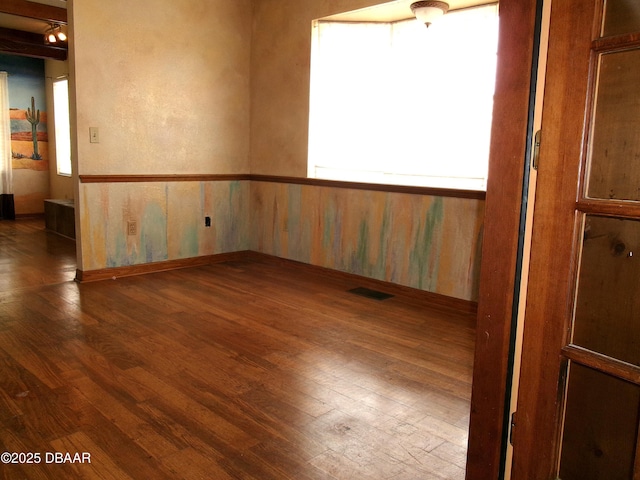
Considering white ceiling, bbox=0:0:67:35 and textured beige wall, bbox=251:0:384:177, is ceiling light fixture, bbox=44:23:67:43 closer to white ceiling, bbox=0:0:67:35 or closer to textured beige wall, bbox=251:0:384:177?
white ceiling, bbox=0:0:67:35

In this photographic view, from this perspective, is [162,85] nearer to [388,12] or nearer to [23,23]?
[388,12]

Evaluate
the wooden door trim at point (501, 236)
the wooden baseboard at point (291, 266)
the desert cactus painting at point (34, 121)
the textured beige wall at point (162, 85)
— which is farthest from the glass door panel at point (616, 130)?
the desert cactus painting at point (34, 121)

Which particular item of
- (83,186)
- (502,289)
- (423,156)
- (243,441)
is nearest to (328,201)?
(423,156)

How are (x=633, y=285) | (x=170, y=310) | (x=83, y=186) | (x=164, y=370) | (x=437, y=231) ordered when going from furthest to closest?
(x=83, y=186)
(x=437, y=231)
(x=170, y=310)
(x=164, y=370)
(x=633, y=285)

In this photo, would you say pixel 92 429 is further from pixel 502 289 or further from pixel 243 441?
pixel 502 289

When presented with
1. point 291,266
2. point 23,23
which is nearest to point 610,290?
point 291,266

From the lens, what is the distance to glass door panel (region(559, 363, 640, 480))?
1.10 metres

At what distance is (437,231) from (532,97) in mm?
2638

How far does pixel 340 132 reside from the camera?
4438 millimetres

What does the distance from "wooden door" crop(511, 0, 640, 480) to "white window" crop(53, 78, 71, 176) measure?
8.04 metres

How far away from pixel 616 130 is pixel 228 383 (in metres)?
1.95

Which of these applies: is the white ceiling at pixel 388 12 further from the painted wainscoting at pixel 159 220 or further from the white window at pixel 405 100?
the painted wainscoting at pixel 159 220

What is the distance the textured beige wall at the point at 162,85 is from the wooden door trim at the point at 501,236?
145 inches

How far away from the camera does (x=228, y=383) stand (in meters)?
2.40
